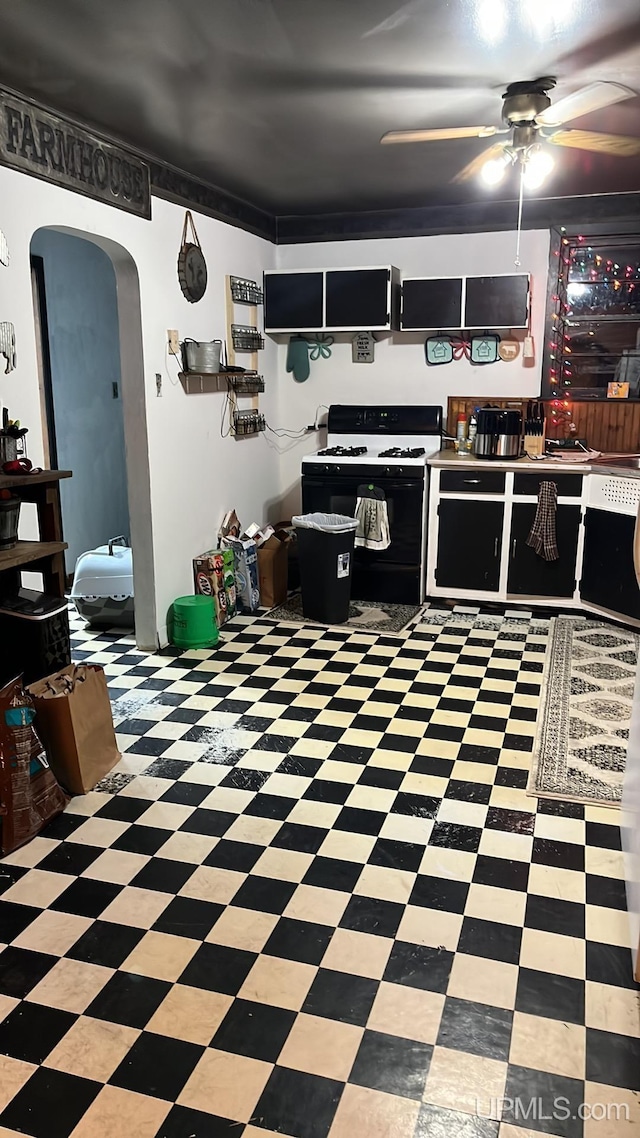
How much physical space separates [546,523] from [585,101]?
2604 mm

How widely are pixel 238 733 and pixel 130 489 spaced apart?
1.66 meters

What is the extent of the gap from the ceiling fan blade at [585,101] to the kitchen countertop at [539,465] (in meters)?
2.17

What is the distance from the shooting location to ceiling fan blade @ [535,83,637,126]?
2869 mm

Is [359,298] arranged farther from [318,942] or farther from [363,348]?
[318,942]

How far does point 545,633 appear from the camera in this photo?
499cm

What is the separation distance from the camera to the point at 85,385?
5.80 meters

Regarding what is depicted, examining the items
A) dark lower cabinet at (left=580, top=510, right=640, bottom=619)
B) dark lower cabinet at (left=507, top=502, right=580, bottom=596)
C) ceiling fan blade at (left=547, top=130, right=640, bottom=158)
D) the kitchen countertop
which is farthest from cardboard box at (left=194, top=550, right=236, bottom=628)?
ceiling fan blade at (left=547, top=130, right=640, bottom=158)

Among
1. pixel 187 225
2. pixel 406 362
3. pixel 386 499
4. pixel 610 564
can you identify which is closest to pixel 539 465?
pixel 610 564

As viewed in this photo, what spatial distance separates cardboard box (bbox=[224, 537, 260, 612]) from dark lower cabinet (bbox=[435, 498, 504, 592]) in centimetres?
124

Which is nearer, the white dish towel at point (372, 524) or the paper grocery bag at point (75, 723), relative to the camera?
the paper grocery bag at point (75, 723)

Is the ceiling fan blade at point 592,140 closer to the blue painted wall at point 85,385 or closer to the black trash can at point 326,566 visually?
the black trash can at point 326,566

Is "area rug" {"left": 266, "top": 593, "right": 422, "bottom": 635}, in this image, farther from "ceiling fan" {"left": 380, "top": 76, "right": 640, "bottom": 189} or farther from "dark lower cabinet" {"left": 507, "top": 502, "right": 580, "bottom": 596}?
"ceiling fan" {"left": 380, "top": 76, "right": 640, "bottom": 189}

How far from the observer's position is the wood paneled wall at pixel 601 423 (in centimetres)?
555

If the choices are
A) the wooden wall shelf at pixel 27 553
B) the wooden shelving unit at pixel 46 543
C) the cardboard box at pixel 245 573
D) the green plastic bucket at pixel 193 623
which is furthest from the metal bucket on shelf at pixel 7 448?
the cardboard box at pixel 245 573
